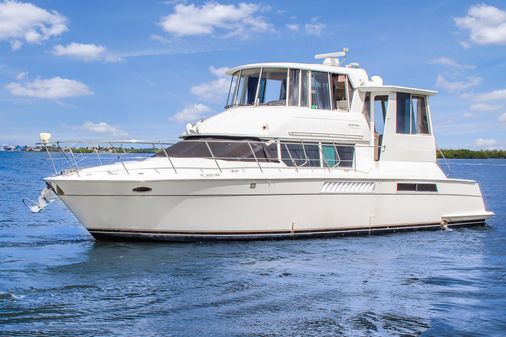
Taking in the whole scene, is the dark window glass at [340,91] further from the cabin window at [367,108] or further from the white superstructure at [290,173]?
the cabin window at [367,108]

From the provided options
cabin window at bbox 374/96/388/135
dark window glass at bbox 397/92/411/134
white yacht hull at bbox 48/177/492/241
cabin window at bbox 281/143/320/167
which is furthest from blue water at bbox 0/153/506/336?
dark window glass at bbox 397/92/411/134

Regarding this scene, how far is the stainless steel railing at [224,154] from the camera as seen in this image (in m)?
13.3

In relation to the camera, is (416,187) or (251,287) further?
(416,187)

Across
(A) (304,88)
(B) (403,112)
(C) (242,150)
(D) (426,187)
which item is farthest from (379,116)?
(C) (242,150)

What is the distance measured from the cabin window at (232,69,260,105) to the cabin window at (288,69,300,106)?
1025mm

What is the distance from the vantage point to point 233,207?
43.6ft

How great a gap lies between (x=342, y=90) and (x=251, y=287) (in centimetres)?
840

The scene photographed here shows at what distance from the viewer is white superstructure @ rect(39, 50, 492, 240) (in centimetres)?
1285

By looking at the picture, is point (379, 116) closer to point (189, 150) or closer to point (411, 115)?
point (411, 115)

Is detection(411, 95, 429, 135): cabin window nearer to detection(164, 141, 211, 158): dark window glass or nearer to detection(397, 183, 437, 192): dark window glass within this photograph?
detection(397, 183, 437, 192): dark window glass

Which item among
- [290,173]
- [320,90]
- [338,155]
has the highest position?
[320,90]

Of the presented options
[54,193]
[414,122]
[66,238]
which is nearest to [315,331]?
[54,193]

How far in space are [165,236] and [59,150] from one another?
308cm

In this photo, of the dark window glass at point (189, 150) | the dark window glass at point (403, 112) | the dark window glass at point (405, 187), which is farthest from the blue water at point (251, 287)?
the dark window glass at point (403, 112)
